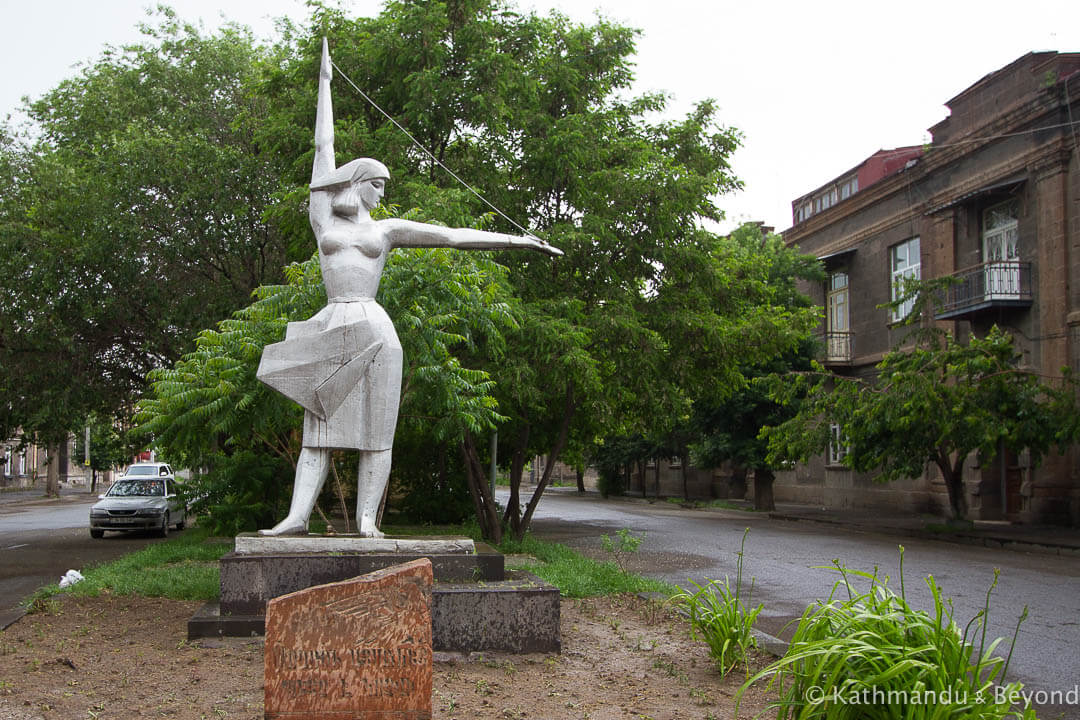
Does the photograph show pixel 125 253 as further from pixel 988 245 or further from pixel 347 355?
pixel 988 245

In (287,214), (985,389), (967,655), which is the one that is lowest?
(967,655)

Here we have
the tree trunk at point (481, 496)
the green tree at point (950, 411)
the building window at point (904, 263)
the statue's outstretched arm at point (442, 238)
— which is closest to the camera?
the statue's outstretched arm at point (442, 238)

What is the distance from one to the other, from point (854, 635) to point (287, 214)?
1230 cm

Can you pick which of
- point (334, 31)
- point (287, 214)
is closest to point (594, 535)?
point (287, 214)

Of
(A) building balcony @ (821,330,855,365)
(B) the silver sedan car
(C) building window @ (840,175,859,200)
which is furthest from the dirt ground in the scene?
(C) building window @ (840,175,859,200)

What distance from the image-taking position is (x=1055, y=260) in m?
21.5

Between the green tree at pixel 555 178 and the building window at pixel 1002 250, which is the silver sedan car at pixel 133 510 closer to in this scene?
the green tree at pixel 555 178

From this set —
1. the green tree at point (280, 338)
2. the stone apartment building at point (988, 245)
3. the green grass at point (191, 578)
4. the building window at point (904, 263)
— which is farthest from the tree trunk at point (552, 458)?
the building window at point (904, 263)

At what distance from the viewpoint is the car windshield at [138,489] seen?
858 inches

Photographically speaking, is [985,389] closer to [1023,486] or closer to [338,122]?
[1023,486]

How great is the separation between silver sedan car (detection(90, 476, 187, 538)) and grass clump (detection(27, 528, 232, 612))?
715 cm

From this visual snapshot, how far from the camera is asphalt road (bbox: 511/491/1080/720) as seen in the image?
7.91 metres

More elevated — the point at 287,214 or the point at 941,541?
the point at 287,214

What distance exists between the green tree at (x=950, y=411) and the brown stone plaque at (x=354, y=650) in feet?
52.0
